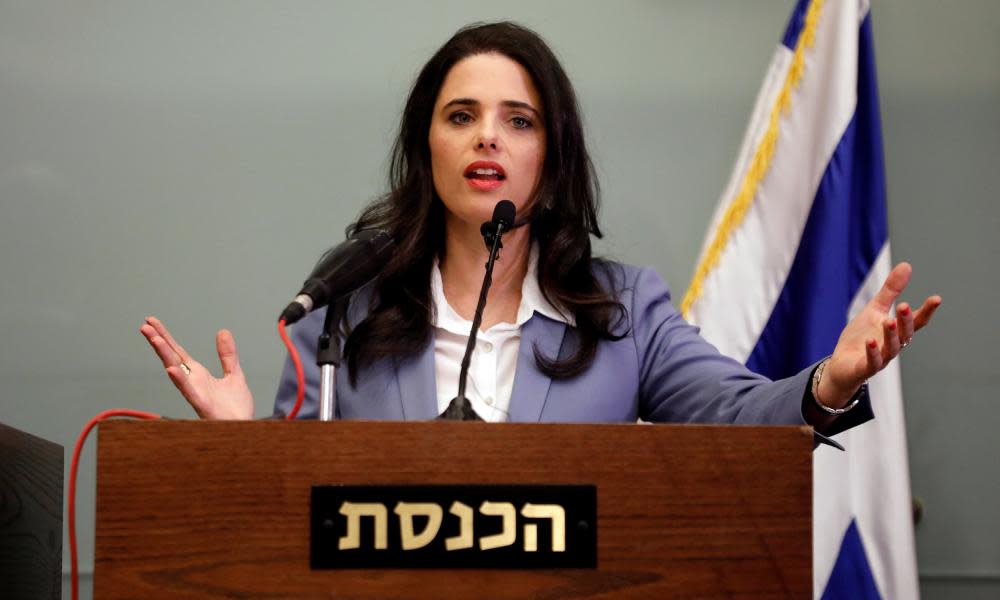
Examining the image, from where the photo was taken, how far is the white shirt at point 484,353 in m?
1.90

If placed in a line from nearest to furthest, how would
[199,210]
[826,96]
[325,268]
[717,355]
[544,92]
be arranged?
1. [325,268]
2. [717,355]
3. [544,92]
4. [826,96]
5. [199,210]

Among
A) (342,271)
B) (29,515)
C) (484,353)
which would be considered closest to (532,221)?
→ (484,353)

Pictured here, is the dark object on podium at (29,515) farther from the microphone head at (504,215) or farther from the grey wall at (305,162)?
the grey wall at (305,162)

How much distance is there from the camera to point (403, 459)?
1174 millimetres

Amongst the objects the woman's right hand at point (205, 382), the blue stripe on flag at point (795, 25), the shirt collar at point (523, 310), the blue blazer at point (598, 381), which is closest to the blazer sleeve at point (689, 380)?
the blue blazer at point (598, 381)

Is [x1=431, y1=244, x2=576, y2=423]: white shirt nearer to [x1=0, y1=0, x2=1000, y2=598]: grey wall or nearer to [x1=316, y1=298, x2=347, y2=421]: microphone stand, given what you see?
[x1=316, y1=298, x2=347, y2=421]: microphone stand

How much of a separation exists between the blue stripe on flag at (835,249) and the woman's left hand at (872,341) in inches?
39.4

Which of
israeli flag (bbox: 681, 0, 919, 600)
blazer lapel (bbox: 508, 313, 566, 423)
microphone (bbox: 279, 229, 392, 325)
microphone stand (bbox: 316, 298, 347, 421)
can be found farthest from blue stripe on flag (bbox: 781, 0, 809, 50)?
microphone stand (bbox: 316, 298, 347, 421)

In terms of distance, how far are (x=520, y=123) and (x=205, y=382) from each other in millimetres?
740

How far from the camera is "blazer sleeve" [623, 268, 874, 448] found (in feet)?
5.22

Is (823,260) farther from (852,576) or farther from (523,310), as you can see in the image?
(523,310)

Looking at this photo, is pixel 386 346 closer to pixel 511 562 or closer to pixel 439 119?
pixel 439 119

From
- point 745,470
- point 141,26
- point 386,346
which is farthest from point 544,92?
point 141,26

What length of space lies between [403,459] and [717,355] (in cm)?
84
